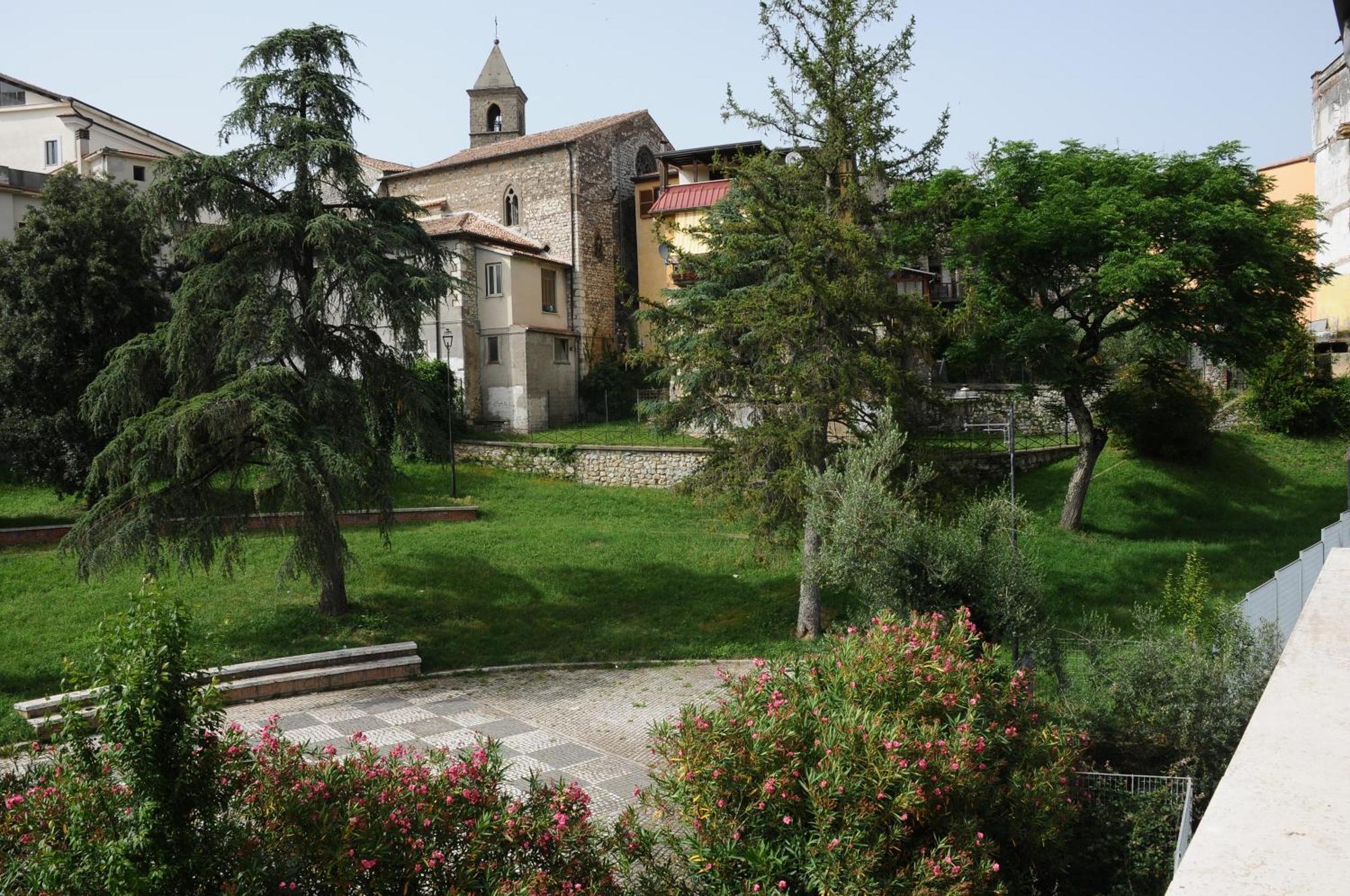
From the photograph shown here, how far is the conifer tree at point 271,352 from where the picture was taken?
48.7 feet

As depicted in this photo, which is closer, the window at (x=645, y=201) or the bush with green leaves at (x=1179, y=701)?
the bush with green leaves at (x=1179, y=701)

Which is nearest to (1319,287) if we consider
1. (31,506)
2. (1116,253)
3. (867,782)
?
(1116,253)

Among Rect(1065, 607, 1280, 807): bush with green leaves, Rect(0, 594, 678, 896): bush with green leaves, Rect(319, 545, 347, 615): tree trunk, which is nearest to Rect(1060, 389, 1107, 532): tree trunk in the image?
Rect(1065, 607, 1280, 807): bush with green leaves

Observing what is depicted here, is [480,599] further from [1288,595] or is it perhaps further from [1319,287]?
[1319,287]

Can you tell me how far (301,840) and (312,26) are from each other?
47.7ft

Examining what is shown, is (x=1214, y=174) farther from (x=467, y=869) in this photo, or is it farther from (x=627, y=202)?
(x=627, y=202)

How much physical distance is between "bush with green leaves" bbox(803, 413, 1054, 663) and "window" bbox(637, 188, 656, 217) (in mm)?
31746

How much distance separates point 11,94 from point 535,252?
22.6 m

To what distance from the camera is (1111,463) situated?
2688cm

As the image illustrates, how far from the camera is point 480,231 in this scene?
37594 millimetres

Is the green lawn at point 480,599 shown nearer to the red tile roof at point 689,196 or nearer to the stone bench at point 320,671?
the stone bench at point 320,671

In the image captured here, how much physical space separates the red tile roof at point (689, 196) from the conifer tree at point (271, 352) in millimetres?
21152

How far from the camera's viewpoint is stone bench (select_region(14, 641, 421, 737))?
14.0 metres

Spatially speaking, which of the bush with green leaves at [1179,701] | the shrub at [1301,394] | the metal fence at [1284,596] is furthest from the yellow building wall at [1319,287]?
the bush with green leaves at [1179,701]
